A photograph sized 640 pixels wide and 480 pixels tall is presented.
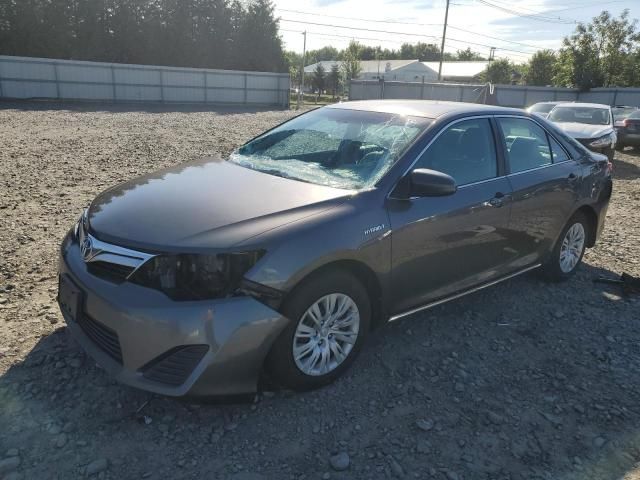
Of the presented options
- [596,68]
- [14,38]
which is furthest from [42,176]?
[596,68]

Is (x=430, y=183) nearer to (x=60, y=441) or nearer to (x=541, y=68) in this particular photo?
(x=60, y=441)

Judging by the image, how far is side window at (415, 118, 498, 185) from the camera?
354cm

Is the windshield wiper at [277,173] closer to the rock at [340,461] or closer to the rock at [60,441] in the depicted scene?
the rock at [340,461]

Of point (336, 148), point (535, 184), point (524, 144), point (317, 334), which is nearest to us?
point (317, 334)

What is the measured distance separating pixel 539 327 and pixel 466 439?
5.40ft

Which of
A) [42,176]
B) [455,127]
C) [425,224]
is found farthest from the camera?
[42,176]

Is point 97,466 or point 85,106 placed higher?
point 85,106

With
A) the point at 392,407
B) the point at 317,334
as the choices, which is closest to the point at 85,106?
the point at 317,334

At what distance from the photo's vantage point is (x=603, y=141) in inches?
443

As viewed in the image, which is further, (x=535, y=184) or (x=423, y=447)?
(x=535, y=184)

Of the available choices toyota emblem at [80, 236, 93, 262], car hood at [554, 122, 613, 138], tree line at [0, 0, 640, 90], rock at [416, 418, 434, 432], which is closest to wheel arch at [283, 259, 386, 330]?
rock at [416, 418, 434, 432]

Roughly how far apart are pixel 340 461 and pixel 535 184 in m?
2.83

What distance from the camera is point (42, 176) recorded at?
25.7 ft

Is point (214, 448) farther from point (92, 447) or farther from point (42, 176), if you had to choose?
point (42, 176)
